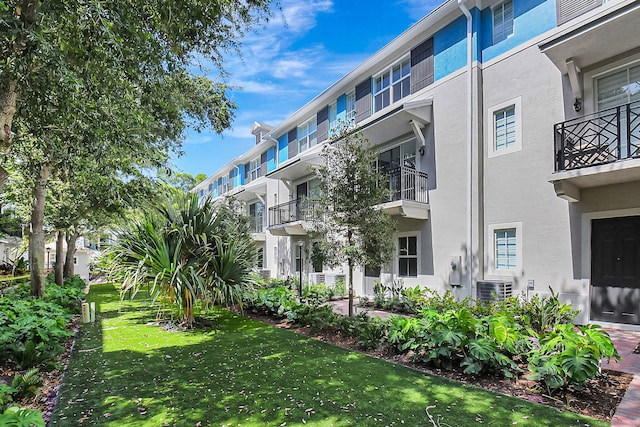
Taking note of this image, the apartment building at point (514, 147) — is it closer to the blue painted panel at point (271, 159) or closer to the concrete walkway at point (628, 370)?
the concrete walkway at point (628, 370)

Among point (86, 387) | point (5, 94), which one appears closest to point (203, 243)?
point (86, 387)

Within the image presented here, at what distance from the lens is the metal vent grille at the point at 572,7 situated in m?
8.84

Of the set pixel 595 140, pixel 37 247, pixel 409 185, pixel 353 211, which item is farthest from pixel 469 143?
pixel 37 247

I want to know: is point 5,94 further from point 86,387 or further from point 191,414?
point 191,414

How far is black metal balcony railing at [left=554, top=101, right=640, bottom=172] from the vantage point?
8008mm

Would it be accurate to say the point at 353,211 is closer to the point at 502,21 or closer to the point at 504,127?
the point at 504,127

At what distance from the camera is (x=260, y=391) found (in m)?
5.07

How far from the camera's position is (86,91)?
18.8ft

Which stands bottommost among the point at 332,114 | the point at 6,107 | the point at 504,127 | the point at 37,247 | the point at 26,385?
the point at 26,385

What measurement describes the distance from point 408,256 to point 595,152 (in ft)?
21.8

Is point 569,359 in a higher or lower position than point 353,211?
lower

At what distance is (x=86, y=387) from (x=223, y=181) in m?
30.8

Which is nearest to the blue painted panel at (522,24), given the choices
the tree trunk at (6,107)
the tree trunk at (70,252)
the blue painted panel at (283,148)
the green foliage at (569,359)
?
the green foliage at (569,359)

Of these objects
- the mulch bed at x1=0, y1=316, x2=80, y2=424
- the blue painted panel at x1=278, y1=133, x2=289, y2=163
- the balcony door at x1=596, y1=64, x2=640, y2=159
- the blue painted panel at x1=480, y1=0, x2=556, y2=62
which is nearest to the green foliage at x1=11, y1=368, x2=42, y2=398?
the mulch bed at x1=0, y1=316, x2=80, y2=424
